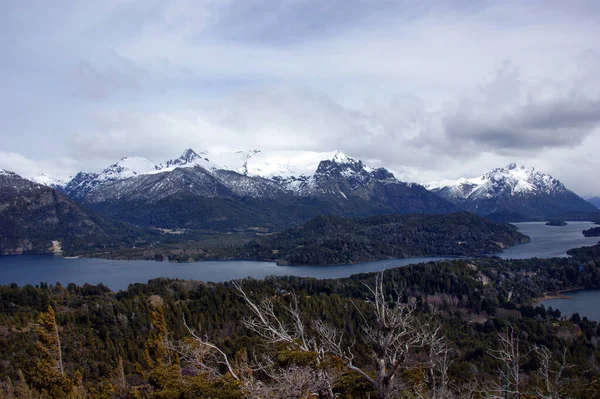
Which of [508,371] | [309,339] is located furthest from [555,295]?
[508,371]

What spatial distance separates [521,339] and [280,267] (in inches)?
4208

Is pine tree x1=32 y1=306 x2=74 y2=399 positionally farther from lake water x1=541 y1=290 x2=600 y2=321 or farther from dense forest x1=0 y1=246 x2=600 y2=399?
lake water x1=541 y1=290 x2=600 y2=321

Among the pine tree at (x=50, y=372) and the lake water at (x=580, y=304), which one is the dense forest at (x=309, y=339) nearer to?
the pine tree at (x=50, y=372)

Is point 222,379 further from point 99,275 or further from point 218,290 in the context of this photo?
point 99,275

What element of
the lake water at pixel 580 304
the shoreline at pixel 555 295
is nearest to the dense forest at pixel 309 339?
the shoreline at pixel 555 295

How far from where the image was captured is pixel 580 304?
3804 inches

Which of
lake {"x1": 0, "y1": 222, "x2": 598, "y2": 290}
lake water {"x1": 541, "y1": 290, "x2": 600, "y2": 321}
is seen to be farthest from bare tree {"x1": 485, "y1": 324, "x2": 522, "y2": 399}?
lake {"x1": 0, "y1": 222, "x2": 598, "y2": 290}

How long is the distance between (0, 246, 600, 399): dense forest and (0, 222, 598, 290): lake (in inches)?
1440

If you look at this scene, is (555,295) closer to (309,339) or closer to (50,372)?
(50,372)

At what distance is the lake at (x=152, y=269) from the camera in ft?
439

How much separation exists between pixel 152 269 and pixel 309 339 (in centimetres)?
14490

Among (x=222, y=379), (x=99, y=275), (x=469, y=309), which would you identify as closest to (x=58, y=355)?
(x=222, y=379)

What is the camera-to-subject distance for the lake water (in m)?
87.8

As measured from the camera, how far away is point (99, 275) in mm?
141875
